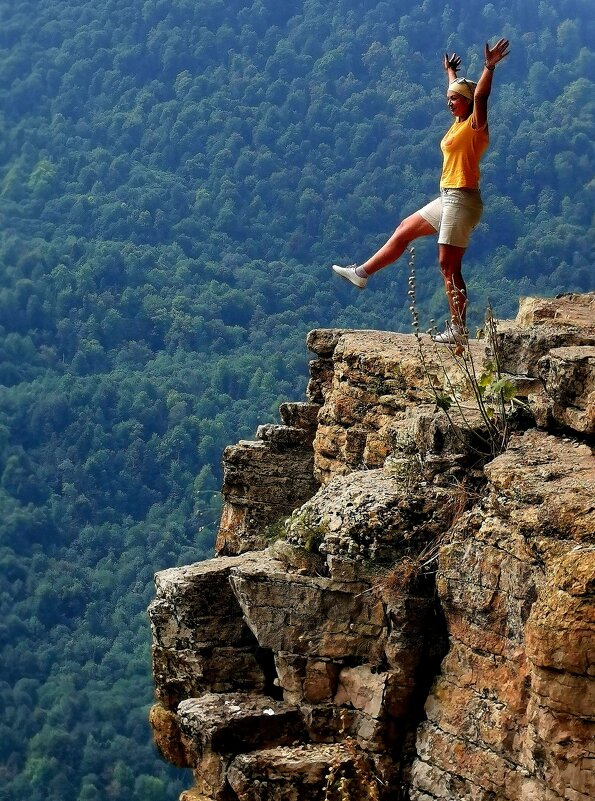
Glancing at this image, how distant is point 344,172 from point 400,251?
93.7 m

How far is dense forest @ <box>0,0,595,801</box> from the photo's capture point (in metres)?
70.8

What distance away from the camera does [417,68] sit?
384ft

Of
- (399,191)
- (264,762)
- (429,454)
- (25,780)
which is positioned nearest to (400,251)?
(429,454)

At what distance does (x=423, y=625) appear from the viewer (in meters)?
9.12

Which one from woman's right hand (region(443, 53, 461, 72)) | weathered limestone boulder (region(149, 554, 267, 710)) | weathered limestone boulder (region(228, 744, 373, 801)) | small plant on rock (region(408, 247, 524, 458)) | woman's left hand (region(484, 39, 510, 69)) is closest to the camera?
weathered limestone boulder (region(228, 744, 373, 801))

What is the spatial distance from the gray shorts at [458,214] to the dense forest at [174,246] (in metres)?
46.9

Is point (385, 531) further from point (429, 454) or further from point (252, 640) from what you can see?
point (252, 640)

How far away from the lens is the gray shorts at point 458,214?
12.3 m

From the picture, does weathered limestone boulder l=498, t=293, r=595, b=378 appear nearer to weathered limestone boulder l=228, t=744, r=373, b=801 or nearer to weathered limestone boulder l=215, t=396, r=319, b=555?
weathered limestone boulder l=228, t=744, r=373, b=801

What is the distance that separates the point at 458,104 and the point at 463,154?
0.33 meters

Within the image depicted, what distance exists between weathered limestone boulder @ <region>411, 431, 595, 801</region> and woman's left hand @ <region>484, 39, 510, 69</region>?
9.98 feet

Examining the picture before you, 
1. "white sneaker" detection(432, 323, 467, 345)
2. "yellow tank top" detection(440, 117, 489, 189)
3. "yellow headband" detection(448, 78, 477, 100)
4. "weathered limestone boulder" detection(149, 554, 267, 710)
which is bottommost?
"weathered limestone boulder" detection(149, 554, 267, 710)

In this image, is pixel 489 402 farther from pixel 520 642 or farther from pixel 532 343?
pixel 520 642

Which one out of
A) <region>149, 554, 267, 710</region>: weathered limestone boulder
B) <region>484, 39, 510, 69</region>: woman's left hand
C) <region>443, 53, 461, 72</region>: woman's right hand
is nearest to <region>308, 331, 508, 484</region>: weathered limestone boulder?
<region>149, 554, 267, 710</region>: weathered limestone boulder
